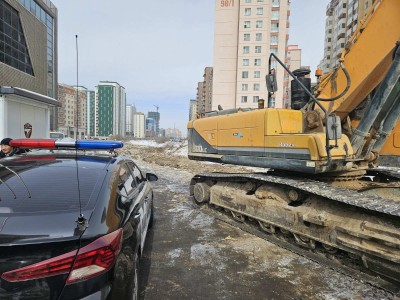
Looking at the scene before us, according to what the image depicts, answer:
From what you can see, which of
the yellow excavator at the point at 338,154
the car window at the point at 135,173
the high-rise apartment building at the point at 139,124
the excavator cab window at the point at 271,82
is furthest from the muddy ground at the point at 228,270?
the high-rise apartment building at the point at 139,124

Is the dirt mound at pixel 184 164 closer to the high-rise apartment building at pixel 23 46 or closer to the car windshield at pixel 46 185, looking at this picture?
the car windshield at pixel 46 185

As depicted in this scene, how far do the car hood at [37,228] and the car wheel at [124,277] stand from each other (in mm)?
417

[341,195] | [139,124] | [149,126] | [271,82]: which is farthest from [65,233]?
→ [149,126]

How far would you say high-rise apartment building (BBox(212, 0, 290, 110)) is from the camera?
51.9 m

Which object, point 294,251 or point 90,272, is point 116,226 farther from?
point 294,251

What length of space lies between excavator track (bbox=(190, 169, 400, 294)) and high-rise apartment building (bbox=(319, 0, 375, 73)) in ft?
174

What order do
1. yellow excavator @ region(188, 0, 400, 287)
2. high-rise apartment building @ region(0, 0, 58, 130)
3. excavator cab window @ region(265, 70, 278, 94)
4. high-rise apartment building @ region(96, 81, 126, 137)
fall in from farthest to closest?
high-rise apartment building @ region(0, 0, 58, 130) < high-rise apartment building @ region(96, 81, 126, 137) < excavator cab window @ region(265, 70, 278, 94) < yellow excavator @ region(188, 0, 400, 287)

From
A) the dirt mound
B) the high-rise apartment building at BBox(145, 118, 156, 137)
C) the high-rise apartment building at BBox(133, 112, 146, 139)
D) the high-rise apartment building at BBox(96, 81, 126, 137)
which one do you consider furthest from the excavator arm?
the high-rise apartment building at BBox(145, 118, 156, 137)

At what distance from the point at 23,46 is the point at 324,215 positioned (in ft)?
99.9

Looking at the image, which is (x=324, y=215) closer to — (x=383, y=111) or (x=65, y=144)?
(x=383, y=111)

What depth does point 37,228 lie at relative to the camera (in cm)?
187

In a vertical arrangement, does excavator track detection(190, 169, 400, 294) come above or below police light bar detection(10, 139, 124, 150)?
below

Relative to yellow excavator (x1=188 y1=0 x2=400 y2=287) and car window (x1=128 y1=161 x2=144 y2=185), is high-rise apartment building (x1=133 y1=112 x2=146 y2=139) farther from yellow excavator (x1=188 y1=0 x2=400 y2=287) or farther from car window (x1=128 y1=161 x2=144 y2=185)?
car window (x1=128 y1=161 x2=144 y2=185)

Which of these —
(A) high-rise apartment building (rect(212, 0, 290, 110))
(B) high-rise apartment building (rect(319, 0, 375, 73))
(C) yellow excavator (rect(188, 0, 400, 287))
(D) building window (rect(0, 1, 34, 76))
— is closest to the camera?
(C) yellow excavator (rect(188, 0, 400, 287))
